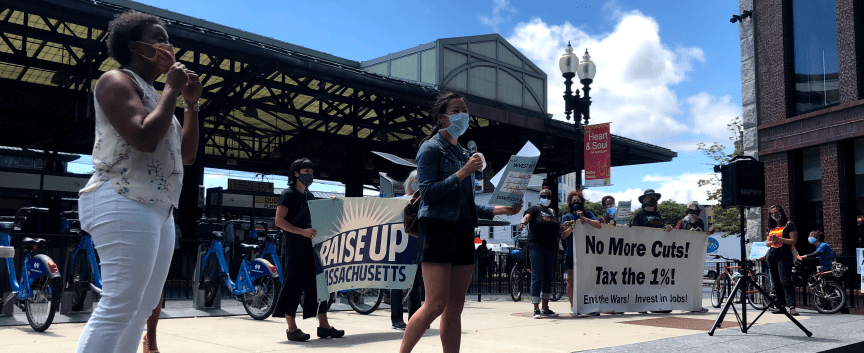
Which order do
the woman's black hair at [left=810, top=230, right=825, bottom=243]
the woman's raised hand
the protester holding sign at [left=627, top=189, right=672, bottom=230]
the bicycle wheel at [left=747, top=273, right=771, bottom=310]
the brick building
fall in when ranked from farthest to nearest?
the brick building → the woman's black hair at [left=810, top=230, right=825, bottom=243] → the bicycle wheel at [left=747, top=273, right=771, bottom=310] → the protester holding sign at [left=627, top=189, right=672, bottom=230] → the woman's raised hand

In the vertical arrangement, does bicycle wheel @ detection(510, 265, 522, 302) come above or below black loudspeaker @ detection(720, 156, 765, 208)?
below

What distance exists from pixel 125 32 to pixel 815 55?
17626 mm

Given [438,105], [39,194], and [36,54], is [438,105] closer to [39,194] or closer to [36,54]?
[36,54]

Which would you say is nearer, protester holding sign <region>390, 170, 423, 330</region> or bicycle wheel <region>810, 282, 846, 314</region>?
protester holding sign <region>390, 170, 423, 330</region>

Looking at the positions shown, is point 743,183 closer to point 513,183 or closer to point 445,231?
point 513,183

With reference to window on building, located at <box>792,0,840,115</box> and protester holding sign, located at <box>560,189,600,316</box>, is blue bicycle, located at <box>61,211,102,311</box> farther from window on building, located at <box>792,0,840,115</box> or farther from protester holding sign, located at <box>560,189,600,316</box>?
window on building, located at <box>792,0,840,115</box>

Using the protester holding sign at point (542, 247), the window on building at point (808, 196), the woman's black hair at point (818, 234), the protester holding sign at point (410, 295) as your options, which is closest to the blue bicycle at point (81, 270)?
the protester holding sign at point (410, 295)

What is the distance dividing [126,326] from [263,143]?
27896 mm

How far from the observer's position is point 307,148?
2820cm

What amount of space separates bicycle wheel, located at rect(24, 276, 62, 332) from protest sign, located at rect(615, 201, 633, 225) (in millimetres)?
8170

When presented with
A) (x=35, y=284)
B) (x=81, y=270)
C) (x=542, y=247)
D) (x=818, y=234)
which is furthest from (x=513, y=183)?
(x=818, y=234)

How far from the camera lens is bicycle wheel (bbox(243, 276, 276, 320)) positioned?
28.1ft

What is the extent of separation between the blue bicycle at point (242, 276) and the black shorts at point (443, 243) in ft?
16.1

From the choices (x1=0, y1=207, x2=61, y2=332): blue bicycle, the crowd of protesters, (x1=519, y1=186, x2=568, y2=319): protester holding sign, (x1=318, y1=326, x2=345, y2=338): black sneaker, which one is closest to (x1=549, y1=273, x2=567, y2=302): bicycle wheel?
(x1=519, y1=186, x2=568, y2=319): protester holding sign
